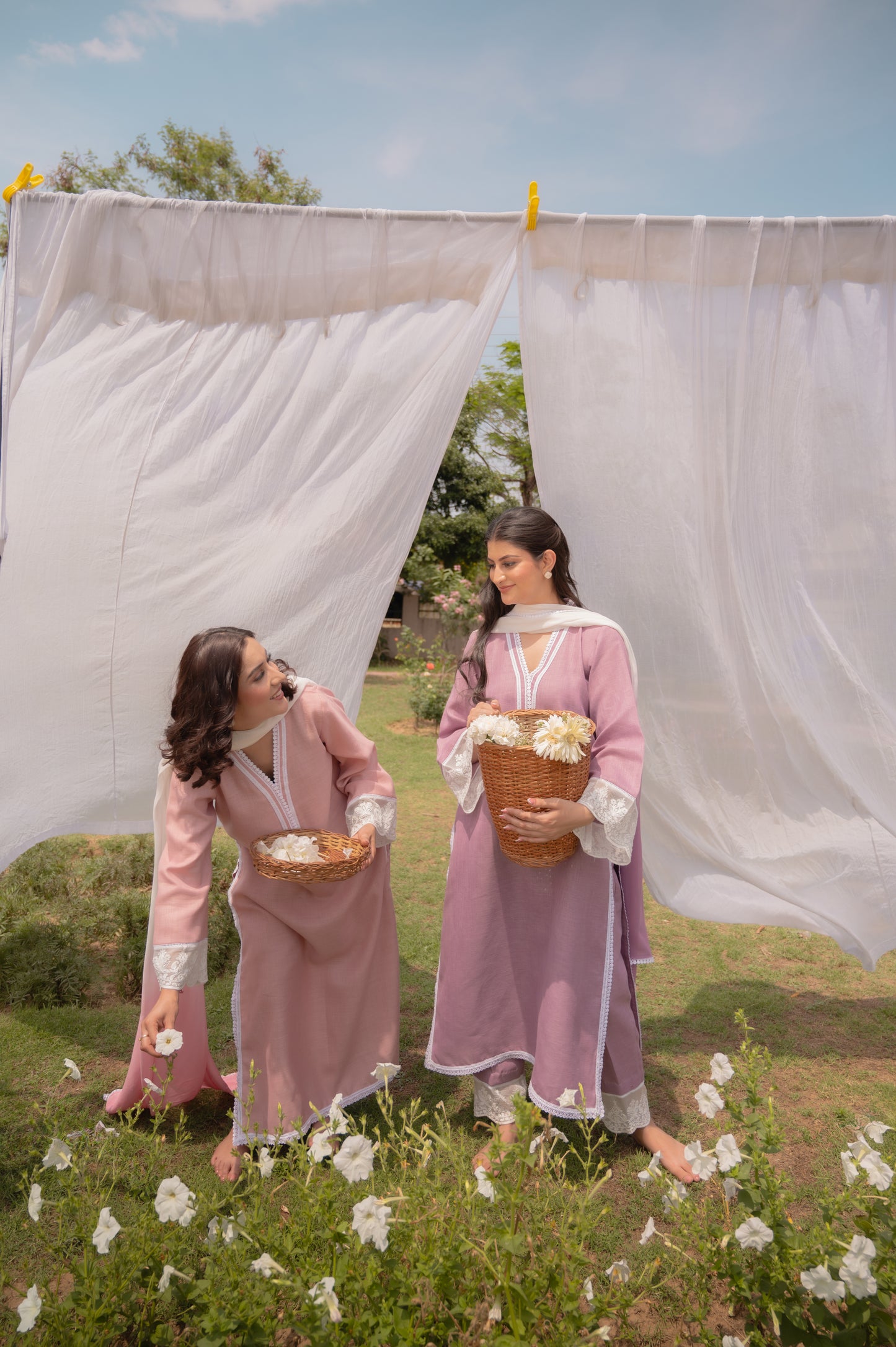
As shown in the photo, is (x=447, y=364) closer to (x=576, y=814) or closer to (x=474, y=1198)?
(x=576, y=814)

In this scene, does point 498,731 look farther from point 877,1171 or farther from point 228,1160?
point 228,1160

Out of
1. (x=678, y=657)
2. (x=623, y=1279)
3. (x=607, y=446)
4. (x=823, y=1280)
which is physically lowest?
(x=623, y=1279)

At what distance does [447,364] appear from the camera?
107 inches

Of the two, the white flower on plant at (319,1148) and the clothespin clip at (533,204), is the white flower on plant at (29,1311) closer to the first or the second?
the white flower on plant at (319,1148)

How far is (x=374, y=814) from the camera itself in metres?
2.45

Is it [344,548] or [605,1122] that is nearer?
[605,1122]

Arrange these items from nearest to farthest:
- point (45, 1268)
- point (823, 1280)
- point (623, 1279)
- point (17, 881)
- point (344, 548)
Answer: point (823, 1280), point (623, 1279), point (45, 1268), point (344, 548), point (17, 881)

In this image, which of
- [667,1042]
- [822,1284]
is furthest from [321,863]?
[667,1042]

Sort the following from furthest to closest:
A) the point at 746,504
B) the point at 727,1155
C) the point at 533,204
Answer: the point at 746,504 → the point at 533,204 → the point at 727,1155

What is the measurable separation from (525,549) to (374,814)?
857mm

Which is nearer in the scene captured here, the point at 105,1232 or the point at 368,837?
the point at 105,1232

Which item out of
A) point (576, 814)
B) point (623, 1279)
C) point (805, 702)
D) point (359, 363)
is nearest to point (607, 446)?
point (359, 363)

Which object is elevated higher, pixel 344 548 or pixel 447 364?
pixel 447 364

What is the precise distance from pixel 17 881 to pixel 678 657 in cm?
349
